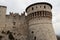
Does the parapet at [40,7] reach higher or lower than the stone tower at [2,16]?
higher

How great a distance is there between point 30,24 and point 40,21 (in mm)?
2358

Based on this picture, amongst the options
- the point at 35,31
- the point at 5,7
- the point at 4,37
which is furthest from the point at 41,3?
the point at 4,37

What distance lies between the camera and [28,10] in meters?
31.9

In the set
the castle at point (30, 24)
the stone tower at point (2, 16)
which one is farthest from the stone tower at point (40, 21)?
the stone tower at point (2, 16)

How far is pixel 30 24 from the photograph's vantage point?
30.4 metres

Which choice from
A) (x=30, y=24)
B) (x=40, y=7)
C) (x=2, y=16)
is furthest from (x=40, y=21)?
(x=2, y=16)

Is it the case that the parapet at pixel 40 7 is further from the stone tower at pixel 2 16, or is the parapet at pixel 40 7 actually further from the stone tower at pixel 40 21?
the stone tower at pixel 2 16

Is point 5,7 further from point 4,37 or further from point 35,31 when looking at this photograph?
point 35,31

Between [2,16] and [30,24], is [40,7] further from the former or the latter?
[2,16]

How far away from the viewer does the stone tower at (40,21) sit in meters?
28.3

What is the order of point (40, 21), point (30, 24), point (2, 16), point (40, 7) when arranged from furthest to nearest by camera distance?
point (2, 16), point (30, 24), point (40, 7), point (40, 21)

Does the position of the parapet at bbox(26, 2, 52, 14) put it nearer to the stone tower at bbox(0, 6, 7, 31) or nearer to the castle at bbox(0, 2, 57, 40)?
the castle at bbox(0, 2, 57, 40)

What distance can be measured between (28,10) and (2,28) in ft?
22.9

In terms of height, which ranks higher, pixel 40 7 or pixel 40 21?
pixel 40 7
